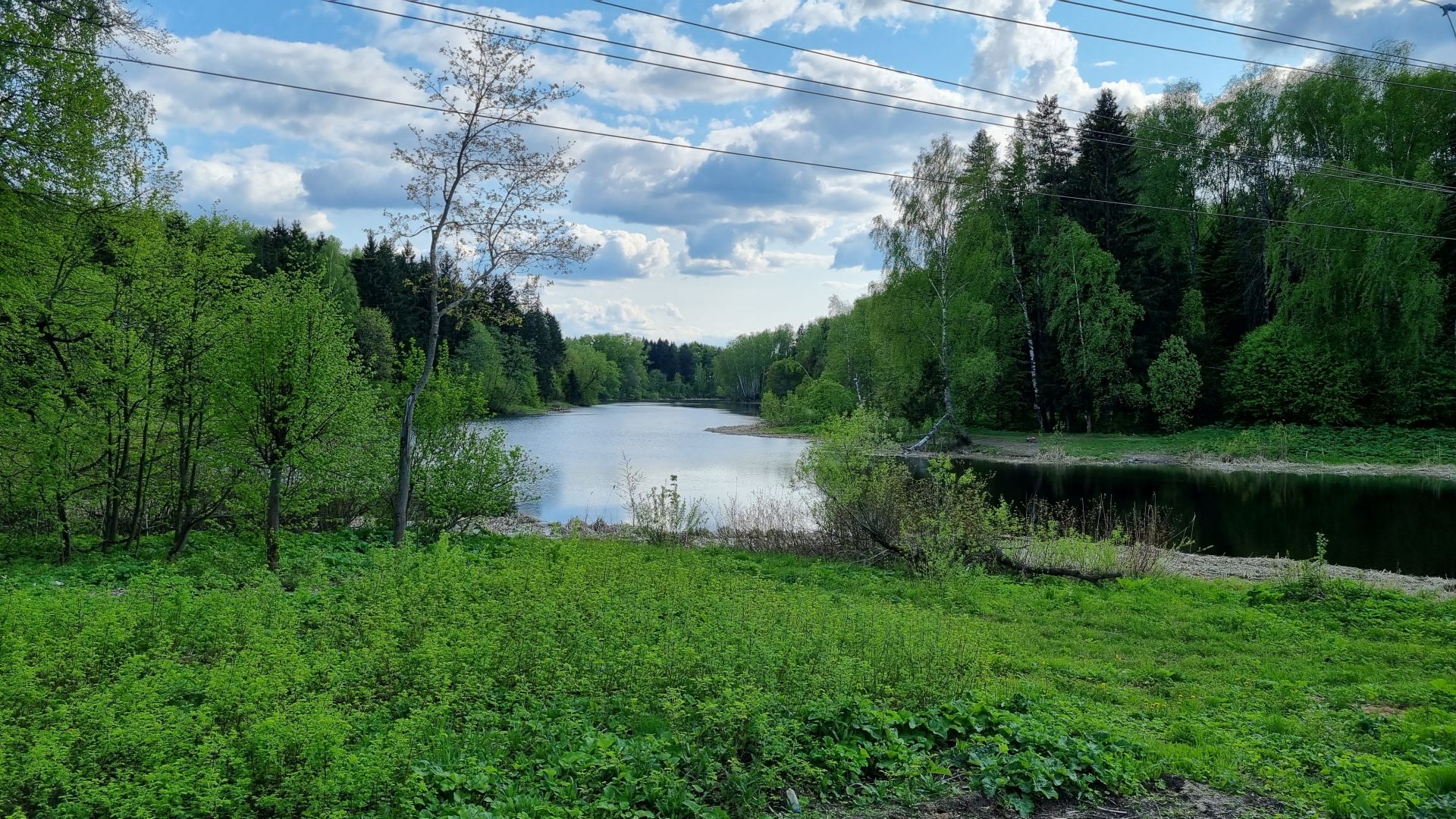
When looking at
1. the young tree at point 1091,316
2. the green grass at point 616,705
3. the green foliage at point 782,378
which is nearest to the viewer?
the green grass at point 616,705

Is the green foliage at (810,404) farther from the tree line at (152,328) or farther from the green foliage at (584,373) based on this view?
the tree line at (152,328)

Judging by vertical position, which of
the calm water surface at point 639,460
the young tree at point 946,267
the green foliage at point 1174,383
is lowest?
the calm water surface at point 639,460

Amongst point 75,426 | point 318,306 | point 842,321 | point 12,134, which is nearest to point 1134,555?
point 318,306

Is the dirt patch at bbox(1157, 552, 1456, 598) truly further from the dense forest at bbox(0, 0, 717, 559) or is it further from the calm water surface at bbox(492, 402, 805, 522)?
the dense forest at bbox(0, 0, 717, 559)

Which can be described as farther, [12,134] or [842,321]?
[842,321]

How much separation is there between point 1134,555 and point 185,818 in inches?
553

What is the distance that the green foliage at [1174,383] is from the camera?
35938 millimetres

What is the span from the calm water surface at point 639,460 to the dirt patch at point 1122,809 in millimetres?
12009

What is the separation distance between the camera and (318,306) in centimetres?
1049

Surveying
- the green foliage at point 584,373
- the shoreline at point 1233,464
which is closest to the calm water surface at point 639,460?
the shoreline at point 1233,464

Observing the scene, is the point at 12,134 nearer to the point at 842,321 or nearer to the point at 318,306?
the point at 318,306

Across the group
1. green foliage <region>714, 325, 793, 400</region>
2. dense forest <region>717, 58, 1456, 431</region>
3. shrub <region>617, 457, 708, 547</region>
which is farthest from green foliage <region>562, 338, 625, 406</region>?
shrub <region>617, 457, 708, 547</region>

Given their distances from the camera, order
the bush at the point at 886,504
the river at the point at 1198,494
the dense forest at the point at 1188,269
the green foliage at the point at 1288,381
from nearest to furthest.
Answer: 1. the bush at the point at 886,504
2. the river at the point at 1198,494
3. the dense forest at the point at 1188,269
4. the green foliage at the point at 1288,381

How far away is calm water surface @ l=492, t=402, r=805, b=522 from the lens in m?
22.9
